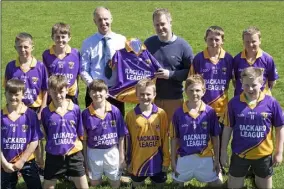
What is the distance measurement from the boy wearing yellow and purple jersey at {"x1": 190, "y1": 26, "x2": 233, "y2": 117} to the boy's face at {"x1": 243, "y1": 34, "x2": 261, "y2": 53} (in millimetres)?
322

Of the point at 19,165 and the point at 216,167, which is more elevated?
the point at 19,165

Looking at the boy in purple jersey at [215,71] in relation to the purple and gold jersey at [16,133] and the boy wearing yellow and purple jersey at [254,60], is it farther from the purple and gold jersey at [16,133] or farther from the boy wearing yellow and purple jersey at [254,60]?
the purple and gold jersey at [16,133]

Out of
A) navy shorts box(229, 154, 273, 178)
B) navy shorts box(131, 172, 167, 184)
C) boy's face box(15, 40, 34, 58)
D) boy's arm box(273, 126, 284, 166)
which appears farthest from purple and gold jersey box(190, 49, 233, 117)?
boy's face box(15, 40, 34, 58)

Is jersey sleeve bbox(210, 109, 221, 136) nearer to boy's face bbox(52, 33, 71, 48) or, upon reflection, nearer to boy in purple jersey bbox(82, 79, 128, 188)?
boy in purple jersey bbox(82, 79, 128, 188)

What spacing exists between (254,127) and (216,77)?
1.04 metres

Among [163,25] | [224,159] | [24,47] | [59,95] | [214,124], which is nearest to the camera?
[59,95]

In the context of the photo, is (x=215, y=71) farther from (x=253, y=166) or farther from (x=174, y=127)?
(x=253, y=166)

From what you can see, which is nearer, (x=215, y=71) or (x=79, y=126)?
(x=79, y=126)

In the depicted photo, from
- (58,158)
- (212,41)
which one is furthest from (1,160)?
(212,41)

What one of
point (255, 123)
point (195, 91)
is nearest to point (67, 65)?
point (195, 91)

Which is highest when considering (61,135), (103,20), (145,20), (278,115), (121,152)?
(145,20)

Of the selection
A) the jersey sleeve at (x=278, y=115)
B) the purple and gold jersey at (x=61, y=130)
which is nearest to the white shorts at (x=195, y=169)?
the jersey sleeve at (x=278, y=115)

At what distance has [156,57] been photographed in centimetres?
780

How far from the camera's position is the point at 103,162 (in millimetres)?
7320
